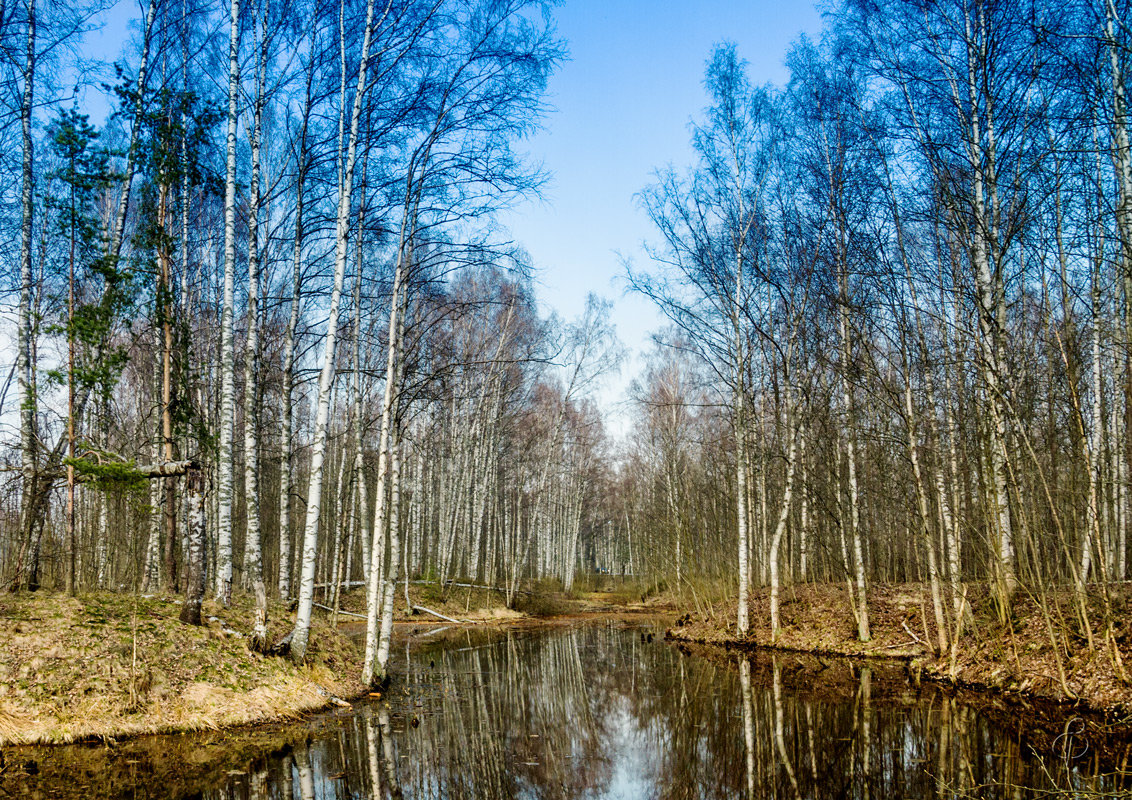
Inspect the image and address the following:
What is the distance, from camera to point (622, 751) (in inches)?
257

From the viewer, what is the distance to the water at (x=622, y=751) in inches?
200

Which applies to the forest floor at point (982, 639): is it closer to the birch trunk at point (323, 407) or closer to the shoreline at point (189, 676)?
the shoreline at point (189, 676)

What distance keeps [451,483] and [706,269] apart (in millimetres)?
13158

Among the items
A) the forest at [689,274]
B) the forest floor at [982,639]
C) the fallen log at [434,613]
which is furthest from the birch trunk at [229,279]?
the fallen log at [434,613]

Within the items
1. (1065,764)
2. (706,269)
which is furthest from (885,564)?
(1065,764)

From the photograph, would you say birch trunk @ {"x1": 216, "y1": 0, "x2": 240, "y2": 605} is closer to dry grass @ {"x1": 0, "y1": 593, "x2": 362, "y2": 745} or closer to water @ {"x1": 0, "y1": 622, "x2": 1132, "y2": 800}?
dry grass @ {"x1": 0, "y1": 593, "x2": 362, "y2": 745}

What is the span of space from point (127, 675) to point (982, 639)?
1054 centimetres

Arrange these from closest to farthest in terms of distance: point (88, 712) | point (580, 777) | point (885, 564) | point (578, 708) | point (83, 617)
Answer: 1. point (580, 777)
2. point (88, 712)
3. point (83, 617)
4. point (578, 708)
5. point (885, 564)

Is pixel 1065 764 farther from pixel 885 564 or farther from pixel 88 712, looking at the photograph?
pixel 885 564

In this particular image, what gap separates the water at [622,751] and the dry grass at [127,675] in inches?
13.7

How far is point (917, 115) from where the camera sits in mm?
10281

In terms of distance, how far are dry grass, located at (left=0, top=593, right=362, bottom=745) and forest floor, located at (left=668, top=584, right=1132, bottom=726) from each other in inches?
325

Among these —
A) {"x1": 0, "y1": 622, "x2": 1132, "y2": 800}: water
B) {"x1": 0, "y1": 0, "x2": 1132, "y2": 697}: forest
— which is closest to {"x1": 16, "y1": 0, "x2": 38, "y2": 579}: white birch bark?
{"x1": 0, "y1": 0, "x2": 1132, "y2": 697}: forest

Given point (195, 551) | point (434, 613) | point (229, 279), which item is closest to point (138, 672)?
point (195, 551)
